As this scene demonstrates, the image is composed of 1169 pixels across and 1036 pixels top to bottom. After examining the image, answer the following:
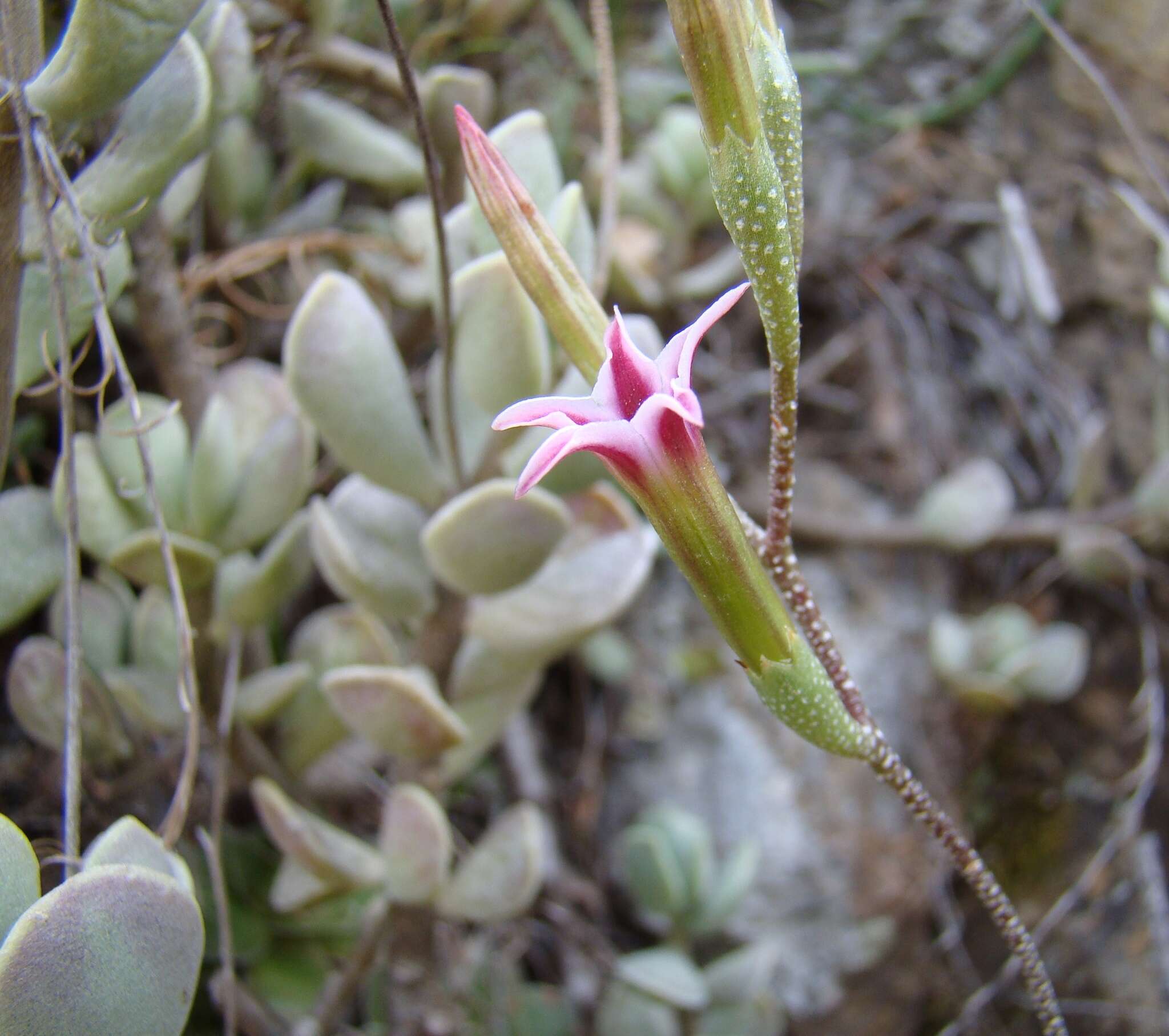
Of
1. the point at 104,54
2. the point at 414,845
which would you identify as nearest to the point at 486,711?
the point at 414,845

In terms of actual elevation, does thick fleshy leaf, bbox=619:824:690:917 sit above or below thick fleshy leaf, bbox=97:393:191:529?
below

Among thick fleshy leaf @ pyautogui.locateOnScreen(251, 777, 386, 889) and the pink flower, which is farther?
thick fleshy leaf @ pyautogui.locateOnScreen(251, 777, 386, 889)

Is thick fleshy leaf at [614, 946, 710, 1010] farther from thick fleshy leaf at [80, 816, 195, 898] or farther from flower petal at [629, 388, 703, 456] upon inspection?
flower petal at [629, 388, 703, 456]

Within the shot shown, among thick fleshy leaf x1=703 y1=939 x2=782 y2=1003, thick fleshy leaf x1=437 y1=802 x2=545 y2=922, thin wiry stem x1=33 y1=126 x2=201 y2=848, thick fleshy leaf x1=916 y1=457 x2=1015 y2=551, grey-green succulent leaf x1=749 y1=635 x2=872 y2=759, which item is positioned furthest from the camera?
thick fleshy leaf x1=916 y1=457 x2=1015 y2=551

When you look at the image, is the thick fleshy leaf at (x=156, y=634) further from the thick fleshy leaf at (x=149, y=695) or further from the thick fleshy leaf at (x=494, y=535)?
the thick fleshy leaf at (x=494, y=535)

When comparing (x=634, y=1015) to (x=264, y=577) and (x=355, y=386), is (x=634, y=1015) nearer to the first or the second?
(x=264, y=577)

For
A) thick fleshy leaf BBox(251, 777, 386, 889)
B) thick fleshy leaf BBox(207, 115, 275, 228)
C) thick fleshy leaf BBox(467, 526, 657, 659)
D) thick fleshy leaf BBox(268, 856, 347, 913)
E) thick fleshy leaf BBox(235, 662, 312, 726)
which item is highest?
thick fleshy leaf BBox(207, 115, 275, 228)

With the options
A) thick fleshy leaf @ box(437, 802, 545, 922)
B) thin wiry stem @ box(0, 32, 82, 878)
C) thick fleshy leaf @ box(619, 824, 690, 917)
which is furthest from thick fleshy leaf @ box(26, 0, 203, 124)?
thick fleshy leaf @ box(619, 824, 690, 917)
